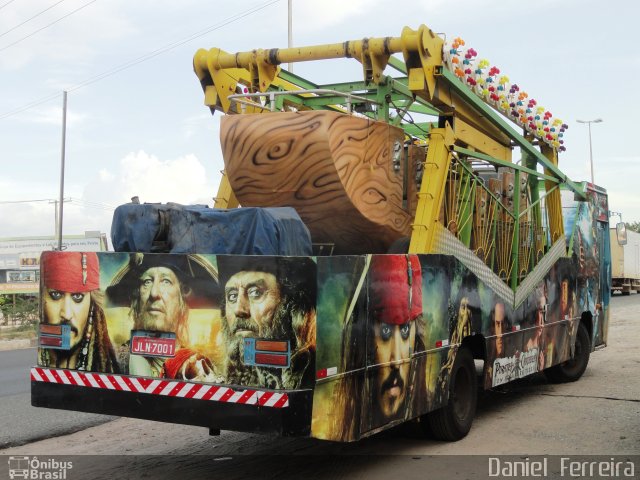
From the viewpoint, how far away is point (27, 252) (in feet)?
194

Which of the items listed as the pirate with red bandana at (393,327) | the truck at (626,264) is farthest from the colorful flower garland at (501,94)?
the truck at (626,264)

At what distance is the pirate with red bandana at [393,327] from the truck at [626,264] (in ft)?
111

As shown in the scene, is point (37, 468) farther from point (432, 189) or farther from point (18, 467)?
point (432, 189)

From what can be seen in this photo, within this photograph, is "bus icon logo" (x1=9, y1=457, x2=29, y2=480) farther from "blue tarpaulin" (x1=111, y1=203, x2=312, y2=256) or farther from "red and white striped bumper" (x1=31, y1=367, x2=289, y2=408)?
"blue tarpaulin" (x1=111, y1=203, x2=312, y2=256)

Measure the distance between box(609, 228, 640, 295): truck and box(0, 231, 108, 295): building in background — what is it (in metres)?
28.4

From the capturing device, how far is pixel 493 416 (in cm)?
893

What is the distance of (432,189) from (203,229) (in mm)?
2288

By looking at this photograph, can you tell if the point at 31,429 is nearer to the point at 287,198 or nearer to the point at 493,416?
the point at 287,198

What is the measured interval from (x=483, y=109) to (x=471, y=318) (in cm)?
222

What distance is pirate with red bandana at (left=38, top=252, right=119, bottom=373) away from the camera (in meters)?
6.03

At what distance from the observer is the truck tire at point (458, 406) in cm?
736

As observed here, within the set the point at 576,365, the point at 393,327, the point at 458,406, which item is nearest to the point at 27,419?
the point at 458,406

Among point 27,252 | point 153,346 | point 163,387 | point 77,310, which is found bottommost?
point 163,387

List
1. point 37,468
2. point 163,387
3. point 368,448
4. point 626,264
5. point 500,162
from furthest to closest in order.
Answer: point 626,264 < point 500,162 < point 368,448 < point 37,468 < point 163,387
